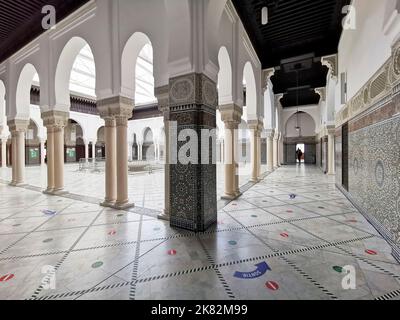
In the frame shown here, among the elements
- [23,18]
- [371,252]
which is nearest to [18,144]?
[23,18]

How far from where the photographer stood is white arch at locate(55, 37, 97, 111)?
3719 mm

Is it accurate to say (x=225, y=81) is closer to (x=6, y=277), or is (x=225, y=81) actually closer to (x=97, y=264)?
(x=97, y=264)

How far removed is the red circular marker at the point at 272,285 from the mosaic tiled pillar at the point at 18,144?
235 inches

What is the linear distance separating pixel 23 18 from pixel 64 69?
0.90 metres

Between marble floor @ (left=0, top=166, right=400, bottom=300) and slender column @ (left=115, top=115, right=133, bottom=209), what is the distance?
1.14ft

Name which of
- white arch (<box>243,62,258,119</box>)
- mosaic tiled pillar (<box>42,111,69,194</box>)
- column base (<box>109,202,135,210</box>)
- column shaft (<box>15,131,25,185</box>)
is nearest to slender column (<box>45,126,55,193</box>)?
mosaic tiled pillar (<box>42,111,69,194</box>)

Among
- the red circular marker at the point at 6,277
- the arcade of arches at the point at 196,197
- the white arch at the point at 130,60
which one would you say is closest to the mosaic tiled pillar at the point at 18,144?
the arcade of arches at the point at 196,197

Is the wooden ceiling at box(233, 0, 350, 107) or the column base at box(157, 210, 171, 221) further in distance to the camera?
the wooden ceiling at box(233, 0, 350, 107)

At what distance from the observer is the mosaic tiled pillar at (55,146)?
4.03 meters

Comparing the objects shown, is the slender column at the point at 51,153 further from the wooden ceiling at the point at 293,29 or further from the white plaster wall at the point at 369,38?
the white plaster wall at the point at 369,38

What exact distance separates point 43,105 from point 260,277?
15.1ft

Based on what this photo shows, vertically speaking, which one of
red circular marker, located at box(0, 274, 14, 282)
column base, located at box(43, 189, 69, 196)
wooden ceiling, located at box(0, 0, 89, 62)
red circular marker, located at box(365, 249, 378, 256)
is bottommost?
red circular marker, located at box(365, 249, 378, 256)

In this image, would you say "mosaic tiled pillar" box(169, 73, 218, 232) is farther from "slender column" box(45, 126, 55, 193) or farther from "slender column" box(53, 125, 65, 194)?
"slender column" box(45, 126, 55, 193)

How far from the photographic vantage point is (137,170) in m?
9.04
